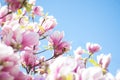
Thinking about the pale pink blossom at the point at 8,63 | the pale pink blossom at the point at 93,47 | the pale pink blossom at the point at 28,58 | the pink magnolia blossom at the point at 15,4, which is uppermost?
the pale pink blossom at the point at 93,47

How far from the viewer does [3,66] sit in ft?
4.38

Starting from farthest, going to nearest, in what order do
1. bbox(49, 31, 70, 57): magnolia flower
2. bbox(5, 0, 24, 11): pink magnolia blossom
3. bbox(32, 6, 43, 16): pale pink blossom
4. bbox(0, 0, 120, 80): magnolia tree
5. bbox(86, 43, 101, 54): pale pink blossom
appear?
bbox(86, 43, 101, 54): pale pink blossom → bbox(32, 6, 43, 16): pale pink blossom → bbox(49, 31, 70, 57): magnolia flower → bbox(5, 0, 24, 11): pink magnolia blossom → bbox(0, 0, 120, 80): magnolia tree

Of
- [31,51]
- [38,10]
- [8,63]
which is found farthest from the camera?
[38,10]

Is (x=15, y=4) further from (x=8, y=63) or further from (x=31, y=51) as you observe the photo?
(x=8, y=63)

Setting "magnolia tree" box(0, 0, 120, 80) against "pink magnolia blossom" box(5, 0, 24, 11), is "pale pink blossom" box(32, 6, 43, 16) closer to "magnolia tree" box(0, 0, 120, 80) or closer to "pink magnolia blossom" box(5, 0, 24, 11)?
"magnolia tree" box(0, 0, 120, 80)

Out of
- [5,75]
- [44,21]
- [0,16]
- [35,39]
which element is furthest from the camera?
[44,21]

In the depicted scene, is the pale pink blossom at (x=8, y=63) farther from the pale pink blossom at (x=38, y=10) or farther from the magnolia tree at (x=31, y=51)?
the pale pink blossom at (x=38, y=10)

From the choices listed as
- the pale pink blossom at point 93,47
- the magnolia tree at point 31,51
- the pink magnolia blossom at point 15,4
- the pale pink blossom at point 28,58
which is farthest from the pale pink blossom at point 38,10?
the pink magnolia blossom at point 15,4

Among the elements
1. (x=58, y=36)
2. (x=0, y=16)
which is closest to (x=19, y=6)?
(x=0, y=16)

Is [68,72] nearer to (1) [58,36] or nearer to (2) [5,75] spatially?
(2) [5,75]

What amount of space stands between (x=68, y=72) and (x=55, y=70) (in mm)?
49

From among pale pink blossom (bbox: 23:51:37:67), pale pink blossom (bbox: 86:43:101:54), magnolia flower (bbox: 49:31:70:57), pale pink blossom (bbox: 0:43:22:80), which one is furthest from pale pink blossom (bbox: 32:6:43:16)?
pale pink blossom (bbox: 0:43:22:80)

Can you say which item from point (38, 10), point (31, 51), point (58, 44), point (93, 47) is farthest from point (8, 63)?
point (93, 47)

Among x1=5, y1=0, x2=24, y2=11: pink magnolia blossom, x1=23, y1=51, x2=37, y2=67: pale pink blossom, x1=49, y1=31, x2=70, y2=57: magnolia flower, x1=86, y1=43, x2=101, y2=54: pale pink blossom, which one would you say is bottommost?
x1=23, y1=51, x2=37, y2=67: pale pink blossom
